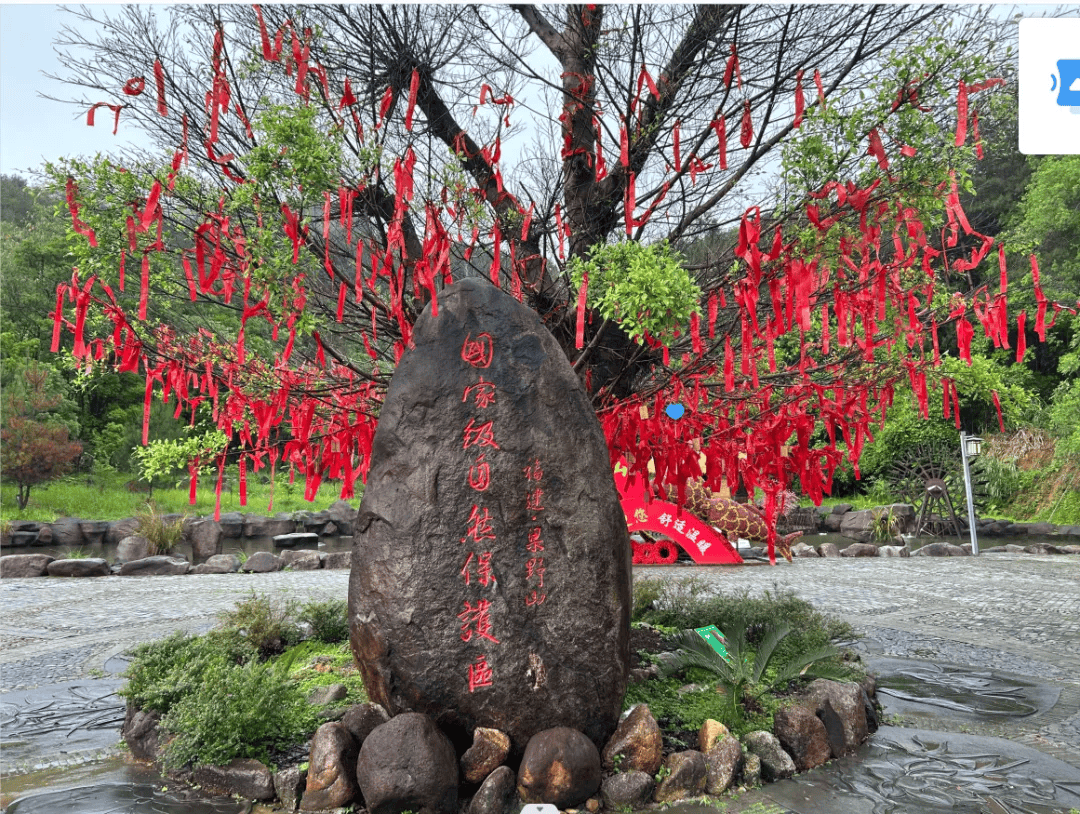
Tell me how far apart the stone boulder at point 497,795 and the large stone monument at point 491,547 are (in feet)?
1.05

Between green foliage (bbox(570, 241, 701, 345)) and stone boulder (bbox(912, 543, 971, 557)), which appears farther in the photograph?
stone boulder (bbox(912, 543, 971, 557))

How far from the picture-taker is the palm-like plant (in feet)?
16.1

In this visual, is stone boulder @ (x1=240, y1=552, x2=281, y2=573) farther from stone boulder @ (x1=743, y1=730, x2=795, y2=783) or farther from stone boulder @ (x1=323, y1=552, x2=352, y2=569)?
stone boulder @ (x1=743, y1=730, x2=795, y2=783)

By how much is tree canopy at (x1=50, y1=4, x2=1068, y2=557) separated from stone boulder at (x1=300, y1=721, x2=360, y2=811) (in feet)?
7.82

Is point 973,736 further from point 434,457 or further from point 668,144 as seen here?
point 668,144

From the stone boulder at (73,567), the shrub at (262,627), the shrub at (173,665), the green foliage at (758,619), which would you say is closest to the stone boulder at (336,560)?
the stone boulder at (73,567)

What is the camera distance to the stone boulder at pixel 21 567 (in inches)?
488

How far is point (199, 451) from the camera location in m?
6.12

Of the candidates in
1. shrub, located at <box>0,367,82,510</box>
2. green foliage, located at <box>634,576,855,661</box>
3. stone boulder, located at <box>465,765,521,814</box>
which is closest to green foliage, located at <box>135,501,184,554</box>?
shrub, located at <box>0,367,82,510</box>

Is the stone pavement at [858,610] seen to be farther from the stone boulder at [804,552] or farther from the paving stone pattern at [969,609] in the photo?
the stone boulder at [804,552]

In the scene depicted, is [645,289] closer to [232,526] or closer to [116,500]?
[232,526]

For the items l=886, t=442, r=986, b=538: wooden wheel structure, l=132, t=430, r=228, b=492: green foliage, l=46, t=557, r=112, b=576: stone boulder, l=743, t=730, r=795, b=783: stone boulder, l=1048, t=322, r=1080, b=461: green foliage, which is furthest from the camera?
l=886, t=442, r=986, b=538: wooden wheel structure

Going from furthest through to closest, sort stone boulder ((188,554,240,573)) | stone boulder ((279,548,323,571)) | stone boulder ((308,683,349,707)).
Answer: stone boulder ((279,548,323,571)) → stone boulder ((188,554,240,573)) → stone boulder ((308,683,349,707))

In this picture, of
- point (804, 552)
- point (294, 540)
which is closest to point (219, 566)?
point (294, 540)
